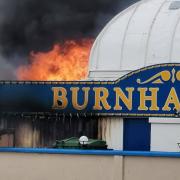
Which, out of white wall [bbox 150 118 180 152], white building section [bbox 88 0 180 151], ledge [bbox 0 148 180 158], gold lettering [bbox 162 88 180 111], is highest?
white building section [bbox 88 0 180 151]

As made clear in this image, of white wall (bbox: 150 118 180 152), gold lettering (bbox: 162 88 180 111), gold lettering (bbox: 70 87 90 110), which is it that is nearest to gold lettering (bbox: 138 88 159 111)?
gold lettering (bbox: 162 88 180 111)

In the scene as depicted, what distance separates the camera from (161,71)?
27172 mm

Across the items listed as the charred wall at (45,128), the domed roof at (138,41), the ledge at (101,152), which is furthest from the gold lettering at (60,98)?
the ledge at (101,152)

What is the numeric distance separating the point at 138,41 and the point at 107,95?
5834 mm

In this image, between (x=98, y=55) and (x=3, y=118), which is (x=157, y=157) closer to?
(x=3, y=118)

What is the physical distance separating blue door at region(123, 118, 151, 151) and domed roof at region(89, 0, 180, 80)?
15.4ft

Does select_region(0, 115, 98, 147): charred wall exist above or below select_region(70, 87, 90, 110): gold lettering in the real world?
below

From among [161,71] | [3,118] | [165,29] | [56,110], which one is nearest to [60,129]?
[56,110]

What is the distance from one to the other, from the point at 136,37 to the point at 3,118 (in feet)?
29.1

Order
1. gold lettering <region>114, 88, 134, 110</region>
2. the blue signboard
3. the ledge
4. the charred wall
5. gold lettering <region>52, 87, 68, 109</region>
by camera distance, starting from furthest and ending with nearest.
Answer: the charred wall < gold lettering <region>52, 87, 68, 109</region> < gold lettering <region>114, 88, 134, 110</region> < the blue signboard < the ledge

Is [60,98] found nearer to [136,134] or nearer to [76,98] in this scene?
[76,98]

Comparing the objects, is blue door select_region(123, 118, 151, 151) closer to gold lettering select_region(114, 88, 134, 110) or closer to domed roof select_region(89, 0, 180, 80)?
gold lettering select_region(114, 88, 134, 110)

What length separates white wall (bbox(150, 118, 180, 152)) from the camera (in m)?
27.1

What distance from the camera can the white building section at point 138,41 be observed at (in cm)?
3166
